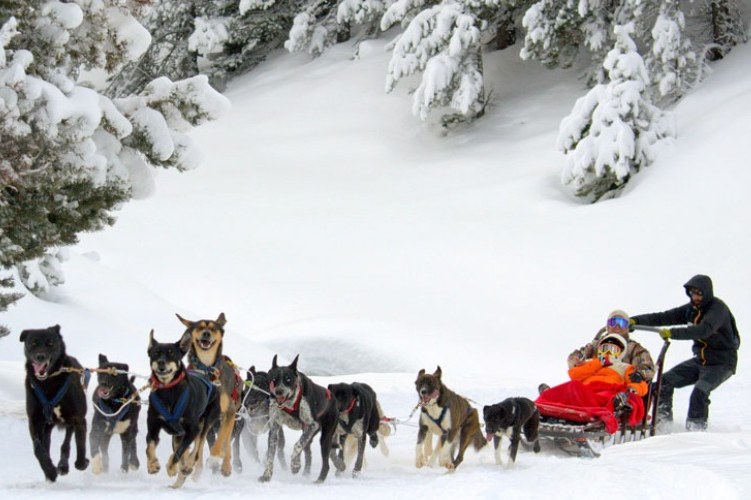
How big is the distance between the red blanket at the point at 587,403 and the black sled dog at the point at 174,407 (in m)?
3.57

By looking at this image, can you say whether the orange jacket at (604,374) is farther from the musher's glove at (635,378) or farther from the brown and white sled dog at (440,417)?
the brown and white sled dog at (440,417)

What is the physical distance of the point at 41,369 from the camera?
6.62 metres

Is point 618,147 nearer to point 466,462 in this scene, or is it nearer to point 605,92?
point 605,92

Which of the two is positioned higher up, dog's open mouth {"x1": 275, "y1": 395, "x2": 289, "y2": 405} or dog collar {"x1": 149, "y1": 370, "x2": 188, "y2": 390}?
dog collar {"x1": 149, "y1": 370, "x2": 188, "y2": 390}

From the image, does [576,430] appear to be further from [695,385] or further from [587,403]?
[695,385]

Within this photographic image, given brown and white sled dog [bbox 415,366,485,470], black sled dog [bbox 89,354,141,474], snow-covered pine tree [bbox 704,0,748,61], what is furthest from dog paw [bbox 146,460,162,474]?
snow-covered pine tree [bbox 704,0,748,61]

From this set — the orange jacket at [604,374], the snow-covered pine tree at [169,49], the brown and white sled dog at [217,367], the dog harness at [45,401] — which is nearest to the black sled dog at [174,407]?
the brown and white sled dog at [217,367]

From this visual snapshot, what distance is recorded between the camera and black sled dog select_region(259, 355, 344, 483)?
7.11 m

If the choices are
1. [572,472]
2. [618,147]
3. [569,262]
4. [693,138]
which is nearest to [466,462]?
[572,472]

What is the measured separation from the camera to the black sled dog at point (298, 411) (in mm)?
7105

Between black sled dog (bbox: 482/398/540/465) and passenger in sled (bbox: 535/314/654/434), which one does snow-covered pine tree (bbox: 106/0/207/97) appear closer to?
passenger in sled (bbox: 535/314/654/434)

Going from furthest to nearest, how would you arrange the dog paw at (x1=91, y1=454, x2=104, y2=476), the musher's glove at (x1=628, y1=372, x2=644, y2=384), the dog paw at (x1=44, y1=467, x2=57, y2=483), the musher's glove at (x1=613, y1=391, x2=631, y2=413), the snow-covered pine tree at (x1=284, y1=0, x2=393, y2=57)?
the snow-covered pine tree at (x1=284, y1=0, x2=393, y2=57) → the musher's glove at (x1=628, y1=372, x2=644, y2=384) → the musher's glove at (x1=613, y1=391, x2=631, y2=413) → the dog paw at (x1=91, y1=454, x2=104, y2=476) → the dog paw at (x1=44, y1=467, x2=57, y2=483)

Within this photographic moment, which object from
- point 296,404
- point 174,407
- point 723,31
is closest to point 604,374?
point 296,404

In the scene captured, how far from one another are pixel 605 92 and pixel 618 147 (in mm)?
1245
